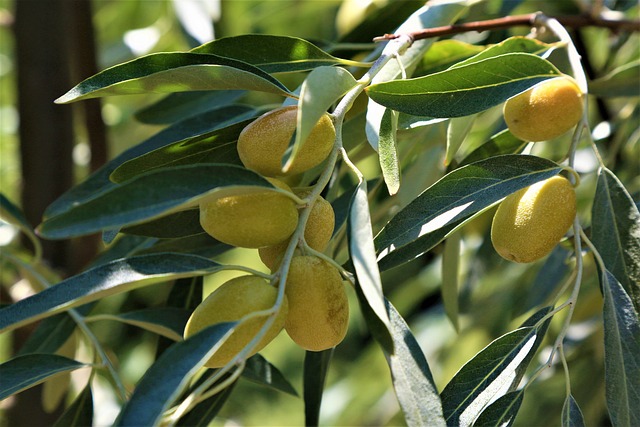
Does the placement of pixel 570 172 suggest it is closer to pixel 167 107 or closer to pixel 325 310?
pixel 325 310

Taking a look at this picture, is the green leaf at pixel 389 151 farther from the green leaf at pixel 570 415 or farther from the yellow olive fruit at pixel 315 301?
the green leaf at pixel 570 415

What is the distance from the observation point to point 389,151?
547 mm

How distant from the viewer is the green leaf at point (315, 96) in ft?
1.46

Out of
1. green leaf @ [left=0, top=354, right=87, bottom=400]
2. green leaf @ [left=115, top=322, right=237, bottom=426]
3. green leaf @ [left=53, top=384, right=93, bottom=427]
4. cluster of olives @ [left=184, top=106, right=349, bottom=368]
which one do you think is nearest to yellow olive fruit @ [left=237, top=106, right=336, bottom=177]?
cluster of olives @ [left=184, top=106, right=349, bottom=368]

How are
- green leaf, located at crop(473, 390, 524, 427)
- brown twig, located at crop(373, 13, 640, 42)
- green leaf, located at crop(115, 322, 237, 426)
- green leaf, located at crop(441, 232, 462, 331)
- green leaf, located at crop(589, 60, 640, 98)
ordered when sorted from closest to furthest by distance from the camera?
green leaf, located at crop(115, 322, 237, 426) → green leaf, located at crop(473, 390, 524, 427) → brown twig, located at crop(373, 13, 640, 42) → green leaf, located at crop(441, 232, 462, 331) → green leaf, located at crop(589, 60, 640, 98)

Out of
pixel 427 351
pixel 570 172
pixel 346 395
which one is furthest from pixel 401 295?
pixel 570 172

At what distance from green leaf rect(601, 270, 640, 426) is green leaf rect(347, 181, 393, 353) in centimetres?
18

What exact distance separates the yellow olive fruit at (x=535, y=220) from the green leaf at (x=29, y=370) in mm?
341

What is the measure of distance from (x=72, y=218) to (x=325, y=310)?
16 cm

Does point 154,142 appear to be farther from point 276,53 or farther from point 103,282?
point 103,282

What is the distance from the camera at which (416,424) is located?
1.56ft

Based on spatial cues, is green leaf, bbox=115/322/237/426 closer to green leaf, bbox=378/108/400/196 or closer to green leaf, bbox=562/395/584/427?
green leaf, bbox=378/108/400/196

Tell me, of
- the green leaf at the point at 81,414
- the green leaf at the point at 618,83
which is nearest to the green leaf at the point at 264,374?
the green leaf at the point at 81,414

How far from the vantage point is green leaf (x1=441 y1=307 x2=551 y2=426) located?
1.75ft
